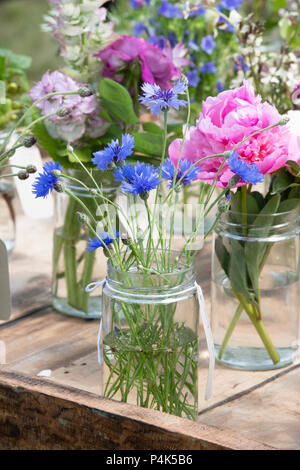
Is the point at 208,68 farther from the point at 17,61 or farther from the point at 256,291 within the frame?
the point at 256,291

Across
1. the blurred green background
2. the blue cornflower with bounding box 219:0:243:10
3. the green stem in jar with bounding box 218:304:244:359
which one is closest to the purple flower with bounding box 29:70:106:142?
the green stem in jar with bounding box 218:304:244:359

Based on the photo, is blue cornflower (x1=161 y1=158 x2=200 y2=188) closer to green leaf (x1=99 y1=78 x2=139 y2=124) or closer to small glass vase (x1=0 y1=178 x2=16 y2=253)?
green leaf (x1=99 y1=78 x2=139 y2=124)

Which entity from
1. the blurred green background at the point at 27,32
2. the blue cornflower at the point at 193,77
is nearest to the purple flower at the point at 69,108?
the blue cornflower at the point at 193,77

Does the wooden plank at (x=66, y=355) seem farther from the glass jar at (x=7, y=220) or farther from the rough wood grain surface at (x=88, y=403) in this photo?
the glass jar at (x=7, y=220)

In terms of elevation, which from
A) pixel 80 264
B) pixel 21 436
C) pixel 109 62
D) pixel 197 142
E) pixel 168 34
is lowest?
pixel 21 436

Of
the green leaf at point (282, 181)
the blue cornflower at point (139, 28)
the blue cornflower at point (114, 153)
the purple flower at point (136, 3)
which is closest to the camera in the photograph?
→ the blue cornflower at point (114, 153)

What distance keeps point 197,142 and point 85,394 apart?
1.06 ft

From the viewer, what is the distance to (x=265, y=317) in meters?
0.96

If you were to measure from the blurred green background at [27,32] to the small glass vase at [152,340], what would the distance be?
15.3 feet

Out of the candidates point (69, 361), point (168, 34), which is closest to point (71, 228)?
point (69, 361)

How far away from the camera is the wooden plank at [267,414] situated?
0.80 metres

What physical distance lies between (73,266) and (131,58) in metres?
0.33

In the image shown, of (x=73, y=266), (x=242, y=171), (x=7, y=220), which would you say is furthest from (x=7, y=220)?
(x=242, y=171)

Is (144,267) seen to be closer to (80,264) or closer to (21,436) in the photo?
(21,436)
